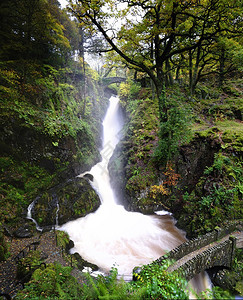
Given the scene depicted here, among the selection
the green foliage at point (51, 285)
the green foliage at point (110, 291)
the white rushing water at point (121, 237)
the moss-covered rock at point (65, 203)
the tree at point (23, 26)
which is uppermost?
the tree at point (23, 26)

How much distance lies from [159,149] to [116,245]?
6137 millimetres

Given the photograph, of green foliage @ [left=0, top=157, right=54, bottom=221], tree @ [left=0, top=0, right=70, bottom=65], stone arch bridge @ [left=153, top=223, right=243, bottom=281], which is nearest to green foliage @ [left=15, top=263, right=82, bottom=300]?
stone arch bridge @ [left=153, top=223, right=243, bottom=281]

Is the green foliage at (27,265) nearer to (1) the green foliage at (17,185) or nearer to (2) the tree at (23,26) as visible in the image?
(1) the green foliage at (17,185)

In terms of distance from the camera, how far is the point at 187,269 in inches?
176

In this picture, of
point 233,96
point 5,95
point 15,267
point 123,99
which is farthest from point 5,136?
point 233,96

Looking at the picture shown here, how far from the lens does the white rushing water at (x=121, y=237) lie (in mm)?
6805

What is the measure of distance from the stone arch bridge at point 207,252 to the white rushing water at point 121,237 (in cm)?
138

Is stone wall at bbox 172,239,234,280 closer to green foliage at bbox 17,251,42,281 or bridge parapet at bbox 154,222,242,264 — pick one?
bridge parapet at bbox 154,222,242,264

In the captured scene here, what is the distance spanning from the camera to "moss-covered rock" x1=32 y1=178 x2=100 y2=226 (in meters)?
8.65

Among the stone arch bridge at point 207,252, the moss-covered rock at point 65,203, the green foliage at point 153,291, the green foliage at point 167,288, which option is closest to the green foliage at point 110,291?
the green foliage at point 153,291

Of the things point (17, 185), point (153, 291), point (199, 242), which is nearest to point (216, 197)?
point (199, 242)

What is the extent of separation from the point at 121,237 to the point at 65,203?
4079 millimetres

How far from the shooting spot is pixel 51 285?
13.4ft

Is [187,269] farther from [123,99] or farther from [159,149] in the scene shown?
[123,99]
